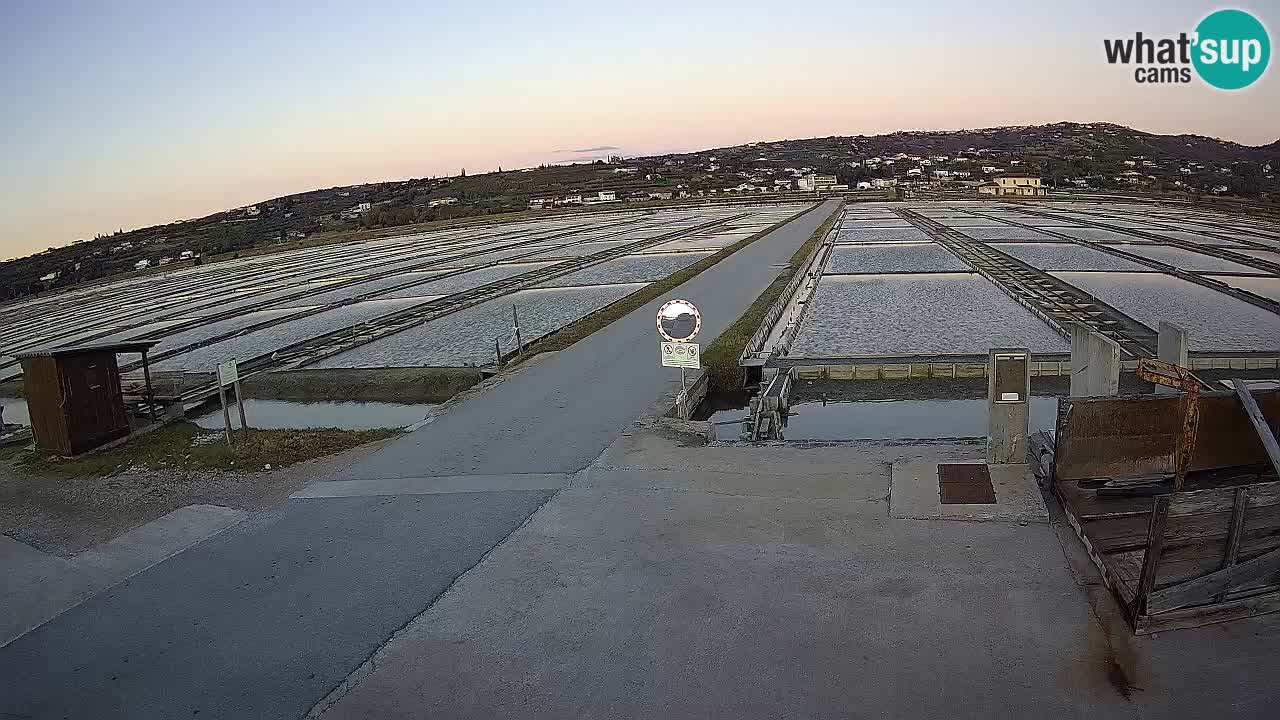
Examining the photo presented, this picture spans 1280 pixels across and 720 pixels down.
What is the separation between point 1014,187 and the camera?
9781 centimetres

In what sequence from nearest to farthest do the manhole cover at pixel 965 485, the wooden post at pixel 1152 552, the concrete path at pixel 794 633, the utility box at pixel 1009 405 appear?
1. the concrete path at pixel 794 633
2. the wooden post at pixel 1152 552
3. the manhole cover at pixel 965 485
4. the utility box at pixel 1009 405

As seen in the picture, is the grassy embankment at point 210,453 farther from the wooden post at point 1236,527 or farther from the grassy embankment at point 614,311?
the wooden post at point 1236,527

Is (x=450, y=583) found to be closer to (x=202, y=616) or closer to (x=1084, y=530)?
(x=202, y=616)

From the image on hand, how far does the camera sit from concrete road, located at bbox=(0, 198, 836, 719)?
5.03m

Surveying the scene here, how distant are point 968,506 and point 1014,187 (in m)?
102

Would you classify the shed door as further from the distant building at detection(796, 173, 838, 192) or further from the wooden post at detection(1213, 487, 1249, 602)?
the distant building at detection(796, 173, 838, 192)

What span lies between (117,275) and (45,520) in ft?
193

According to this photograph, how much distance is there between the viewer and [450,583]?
6.05 metres

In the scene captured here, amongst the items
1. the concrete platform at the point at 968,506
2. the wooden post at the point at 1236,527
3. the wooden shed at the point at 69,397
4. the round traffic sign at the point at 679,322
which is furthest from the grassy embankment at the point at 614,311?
the wooden post at the point at 1236,527

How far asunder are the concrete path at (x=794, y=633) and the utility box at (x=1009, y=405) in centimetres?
109

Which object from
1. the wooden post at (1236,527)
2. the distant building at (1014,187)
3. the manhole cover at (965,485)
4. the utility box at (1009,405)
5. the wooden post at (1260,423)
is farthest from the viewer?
the distant building at (1014,187)

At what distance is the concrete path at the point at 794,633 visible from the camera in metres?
4.36

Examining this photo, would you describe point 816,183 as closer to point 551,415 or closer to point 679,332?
point 679,332

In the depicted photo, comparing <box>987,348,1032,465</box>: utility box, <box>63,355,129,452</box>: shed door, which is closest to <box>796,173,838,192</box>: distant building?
<box>63,355,129,452</box>: shed door
